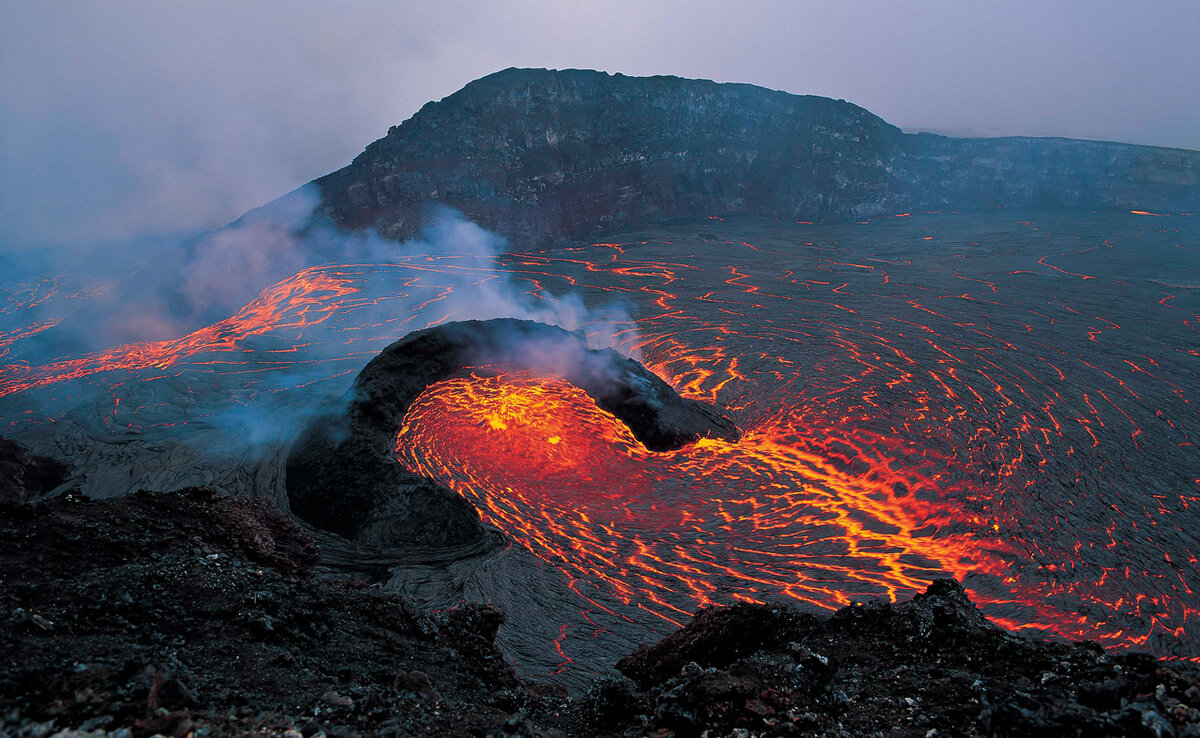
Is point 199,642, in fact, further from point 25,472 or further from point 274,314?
point 274,314

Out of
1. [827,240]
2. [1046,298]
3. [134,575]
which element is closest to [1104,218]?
[827,240]

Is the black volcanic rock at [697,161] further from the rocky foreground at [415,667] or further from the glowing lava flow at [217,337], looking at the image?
the rocky foreground at [415,667]

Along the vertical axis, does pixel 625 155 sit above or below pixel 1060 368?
above

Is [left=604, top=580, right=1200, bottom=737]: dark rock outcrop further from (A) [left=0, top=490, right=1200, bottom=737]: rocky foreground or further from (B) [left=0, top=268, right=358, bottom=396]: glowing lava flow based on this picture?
(B) [left=0, top=268, right=358, bottom=396]: glowing lava flow

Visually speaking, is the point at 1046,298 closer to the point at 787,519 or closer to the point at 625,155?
the point at 787,519

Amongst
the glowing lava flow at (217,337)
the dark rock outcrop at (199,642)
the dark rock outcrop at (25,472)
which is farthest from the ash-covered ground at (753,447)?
the dark rock outcrop at (199,642)

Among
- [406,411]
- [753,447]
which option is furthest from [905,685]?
[406,411]

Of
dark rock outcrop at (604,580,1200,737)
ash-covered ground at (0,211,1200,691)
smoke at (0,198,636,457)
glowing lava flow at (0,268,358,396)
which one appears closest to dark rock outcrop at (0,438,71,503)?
ash-covered ground at (0,211,1200,691)
